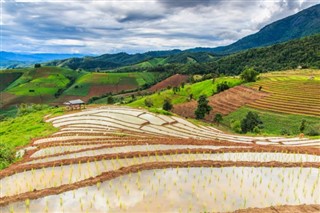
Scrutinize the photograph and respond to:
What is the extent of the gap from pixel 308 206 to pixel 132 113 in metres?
40.3

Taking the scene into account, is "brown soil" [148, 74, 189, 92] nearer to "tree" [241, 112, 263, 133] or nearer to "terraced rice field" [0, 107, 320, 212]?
"tree" [241, 112, 263, 133]

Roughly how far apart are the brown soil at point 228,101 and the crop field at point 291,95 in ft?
13.4

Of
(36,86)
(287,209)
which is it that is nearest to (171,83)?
(36,86)

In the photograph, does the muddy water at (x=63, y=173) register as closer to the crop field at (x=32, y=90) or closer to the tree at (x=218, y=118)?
the tree at (x=218, y=118)

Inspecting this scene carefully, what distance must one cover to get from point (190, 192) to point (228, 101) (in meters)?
89.4

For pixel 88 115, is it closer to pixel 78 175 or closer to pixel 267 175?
pixel 78 175

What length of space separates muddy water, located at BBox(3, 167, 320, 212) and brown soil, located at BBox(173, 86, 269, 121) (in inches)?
2779

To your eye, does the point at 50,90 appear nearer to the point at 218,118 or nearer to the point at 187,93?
the point at 187,93

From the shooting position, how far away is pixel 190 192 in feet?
45.3

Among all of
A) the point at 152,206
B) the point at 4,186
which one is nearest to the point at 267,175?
the point at 152,206

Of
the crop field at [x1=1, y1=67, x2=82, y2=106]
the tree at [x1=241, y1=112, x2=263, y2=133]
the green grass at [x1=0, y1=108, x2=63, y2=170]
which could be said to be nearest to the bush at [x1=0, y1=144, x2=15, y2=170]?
the green grass at [x1=0, y1=108, x2=63, y2=170]

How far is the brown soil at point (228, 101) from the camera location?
302ft

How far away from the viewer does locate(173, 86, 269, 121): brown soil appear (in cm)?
9206

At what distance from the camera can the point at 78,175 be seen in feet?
55.4
